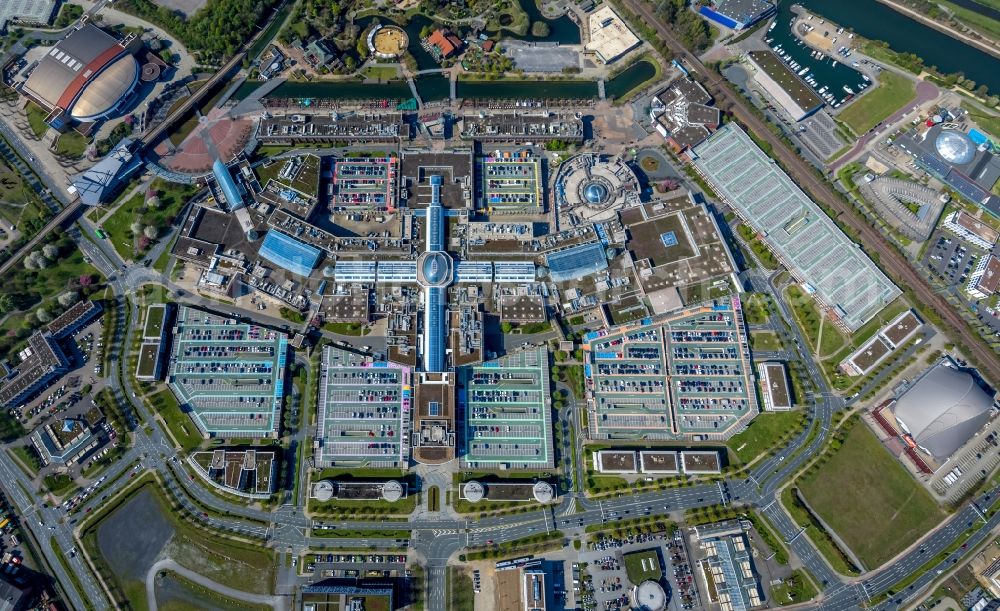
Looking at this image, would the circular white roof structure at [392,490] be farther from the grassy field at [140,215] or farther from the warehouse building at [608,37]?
the warehouse building at [608,37]

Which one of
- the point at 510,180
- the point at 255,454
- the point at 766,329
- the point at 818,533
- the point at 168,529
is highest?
the point at 510,180

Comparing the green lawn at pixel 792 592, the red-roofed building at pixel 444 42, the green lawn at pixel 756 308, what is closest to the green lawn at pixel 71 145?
the red-roofed building at pixel 444 42

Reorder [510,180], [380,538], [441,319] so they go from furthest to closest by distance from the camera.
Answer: [510,180] → [441,319] → [380,538]

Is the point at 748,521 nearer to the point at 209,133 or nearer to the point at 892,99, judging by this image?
the point at 892,99

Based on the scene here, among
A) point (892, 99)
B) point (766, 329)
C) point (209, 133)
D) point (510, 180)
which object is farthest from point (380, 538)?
point (892, 99)

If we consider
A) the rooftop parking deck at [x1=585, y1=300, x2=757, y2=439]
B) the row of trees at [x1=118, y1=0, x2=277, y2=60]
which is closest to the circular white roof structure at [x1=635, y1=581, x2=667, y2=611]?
the rooftop parking deck at [x1=585, y1=300, x2=757, y2=439]

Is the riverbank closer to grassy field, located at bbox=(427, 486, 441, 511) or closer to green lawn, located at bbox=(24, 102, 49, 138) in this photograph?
grassy field, located at bbox=(427, 486, 441, 511)

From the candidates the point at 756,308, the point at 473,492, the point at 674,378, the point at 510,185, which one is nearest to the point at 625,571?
the point at 473,492
